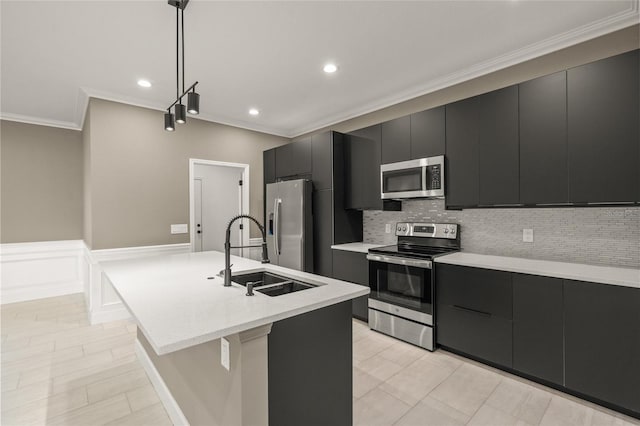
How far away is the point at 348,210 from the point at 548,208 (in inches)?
83.2

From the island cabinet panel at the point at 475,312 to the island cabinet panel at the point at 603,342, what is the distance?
37 centimetres

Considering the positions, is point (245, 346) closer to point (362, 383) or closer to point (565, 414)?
point (362, 383)

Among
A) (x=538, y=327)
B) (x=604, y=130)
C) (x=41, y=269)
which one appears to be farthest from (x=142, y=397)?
(x=41, y=269)

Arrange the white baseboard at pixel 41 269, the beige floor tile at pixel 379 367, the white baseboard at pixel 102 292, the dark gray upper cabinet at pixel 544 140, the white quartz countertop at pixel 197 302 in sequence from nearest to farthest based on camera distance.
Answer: the white quartz countertop at pixel 197 302 → the dark gray upper cabinet at pixel 544 140 → the beige floor tile at pixel 379 367 → the white baseboard at pixel 102 292 → the white baseboard at pixel 41 269

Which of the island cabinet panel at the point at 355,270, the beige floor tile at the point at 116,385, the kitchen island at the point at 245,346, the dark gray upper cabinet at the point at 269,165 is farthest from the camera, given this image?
the dark gray upper cabinet at the point at 269,165

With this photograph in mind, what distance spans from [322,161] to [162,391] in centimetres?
287

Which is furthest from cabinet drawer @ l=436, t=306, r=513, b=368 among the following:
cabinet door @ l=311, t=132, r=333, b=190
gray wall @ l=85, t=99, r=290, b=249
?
gray wall @ l=85, t=99, r=290, b=249

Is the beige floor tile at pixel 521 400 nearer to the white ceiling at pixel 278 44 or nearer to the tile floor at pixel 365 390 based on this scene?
the tile floor at pixel 365 390

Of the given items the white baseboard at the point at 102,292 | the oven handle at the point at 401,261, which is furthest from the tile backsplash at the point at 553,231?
the white baseboard at the point at 102,292

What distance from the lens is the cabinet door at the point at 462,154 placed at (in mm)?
2781

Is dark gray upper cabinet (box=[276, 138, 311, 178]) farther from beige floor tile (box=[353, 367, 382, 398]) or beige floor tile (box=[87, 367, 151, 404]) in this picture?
beige floor tile (box=[87, 367, 151, 404])

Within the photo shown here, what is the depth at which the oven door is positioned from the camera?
2.80 meters

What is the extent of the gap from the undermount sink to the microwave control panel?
1784 mm

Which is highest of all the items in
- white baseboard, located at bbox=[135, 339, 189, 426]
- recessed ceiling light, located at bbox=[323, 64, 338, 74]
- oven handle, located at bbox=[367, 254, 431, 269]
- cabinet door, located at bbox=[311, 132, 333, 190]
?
recessed ceiling light, located at bbox=[323, 64, 338, 74]
